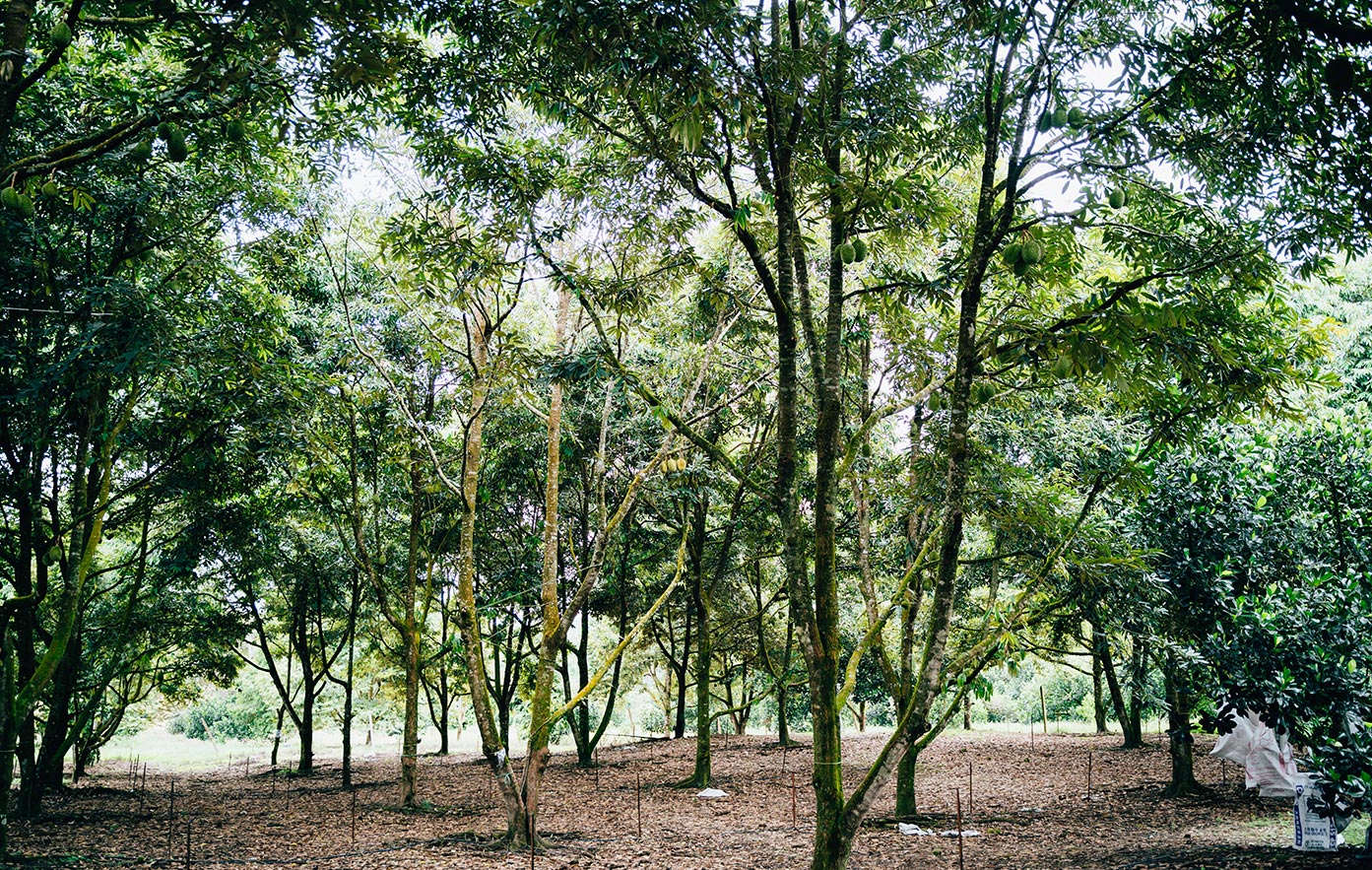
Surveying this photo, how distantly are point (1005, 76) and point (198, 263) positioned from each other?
7.30 metres

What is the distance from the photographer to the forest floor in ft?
27.4

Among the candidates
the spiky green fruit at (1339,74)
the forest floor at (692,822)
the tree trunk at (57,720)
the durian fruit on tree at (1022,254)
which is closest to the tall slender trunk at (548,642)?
the forest floor at (692,822)

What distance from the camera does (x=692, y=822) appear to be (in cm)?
1100

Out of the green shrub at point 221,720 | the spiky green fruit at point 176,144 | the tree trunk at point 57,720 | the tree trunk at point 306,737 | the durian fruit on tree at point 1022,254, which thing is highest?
the spiky green fruit at point 176,144

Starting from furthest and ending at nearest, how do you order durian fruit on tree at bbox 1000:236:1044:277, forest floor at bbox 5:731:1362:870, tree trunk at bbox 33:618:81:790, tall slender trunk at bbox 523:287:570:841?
tree trunk at bbox 33:618:81:790, tall slender trunk at bbox 523:287:570:841, forest floor at bbox 5:731:1362:870, durian fruit on tree at bbox 1000:236:1044:277

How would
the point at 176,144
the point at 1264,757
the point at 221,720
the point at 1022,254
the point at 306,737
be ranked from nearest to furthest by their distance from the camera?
1. the point at 1022,254
2. the point at 176,144
3. the point at 1264,757
4. the point at 306,737
5. the point at 221,720

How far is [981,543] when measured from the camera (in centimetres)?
1445

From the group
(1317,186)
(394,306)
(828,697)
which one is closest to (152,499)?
(394,306)

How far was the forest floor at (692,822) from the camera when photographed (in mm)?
8344

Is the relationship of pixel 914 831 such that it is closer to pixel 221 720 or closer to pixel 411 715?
pixel 411 715

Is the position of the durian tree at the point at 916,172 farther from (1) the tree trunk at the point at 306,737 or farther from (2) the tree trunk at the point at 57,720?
(1) the tree trunk at the point at 306,737

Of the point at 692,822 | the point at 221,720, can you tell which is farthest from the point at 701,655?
the point at 221,720

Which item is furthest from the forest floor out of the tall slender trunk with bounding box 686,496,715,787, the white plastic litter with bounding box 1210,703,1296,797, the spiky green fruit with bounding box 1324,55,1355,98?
the spiky green fruit with bounding box 1324,55,1355,98

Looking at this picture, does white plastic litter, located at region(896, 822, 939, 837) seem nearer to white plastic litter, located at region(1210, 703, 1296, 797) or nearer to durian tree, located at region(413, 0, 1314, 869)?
white plastic litter, located at region(1210, 703, 1296, 797)
